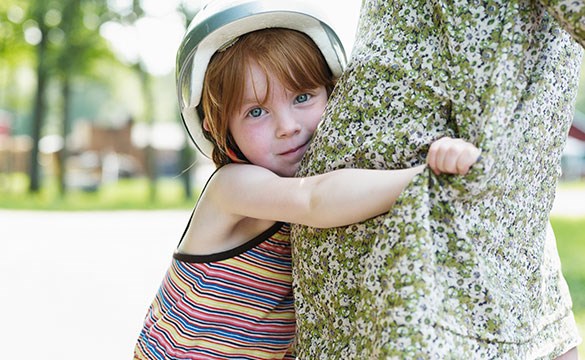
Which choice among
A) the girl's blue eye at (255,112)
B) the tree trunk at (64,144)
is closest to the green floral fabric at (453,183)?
the girl's blue eye at (255,112)

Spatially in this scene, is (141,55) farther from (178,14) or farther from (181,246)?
(181,246)

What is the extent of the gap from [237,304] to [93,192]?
24394mm

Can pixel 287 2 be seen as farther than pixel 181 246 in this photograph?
No

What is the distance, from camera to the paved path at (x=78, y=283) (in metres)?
5.55

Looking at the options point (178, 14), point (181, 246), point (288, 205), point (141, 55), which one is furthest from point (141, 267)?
point (141, 55)

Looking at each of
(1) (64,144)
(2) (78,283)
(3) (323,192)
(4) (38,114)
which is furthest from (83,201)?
(3) (323,192)

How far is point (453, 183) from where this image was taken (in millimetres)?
1536

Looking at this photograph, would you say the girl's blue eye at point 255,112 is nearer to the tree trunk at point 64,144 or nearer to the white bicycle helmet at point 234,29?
the white bicycle helmet at point 234,29

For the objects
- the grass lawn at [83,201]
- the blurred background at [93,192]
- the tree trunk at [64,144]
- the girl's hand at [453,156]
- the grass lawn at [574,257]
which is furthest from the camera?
the tree trunk at [64,144]

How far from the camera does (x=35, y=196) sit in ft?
74.9

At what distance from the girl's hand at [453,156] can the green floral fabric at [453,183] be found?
0.02m

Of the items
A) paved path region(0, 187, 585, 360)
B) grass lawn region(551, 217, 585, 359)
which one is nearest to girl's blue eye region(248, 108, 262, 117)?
grass lawn region(551, 217, 585, 359)

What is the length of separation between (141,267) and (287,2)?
7104 millimetres

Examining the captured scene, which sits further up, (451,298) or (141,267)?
(451,298)
